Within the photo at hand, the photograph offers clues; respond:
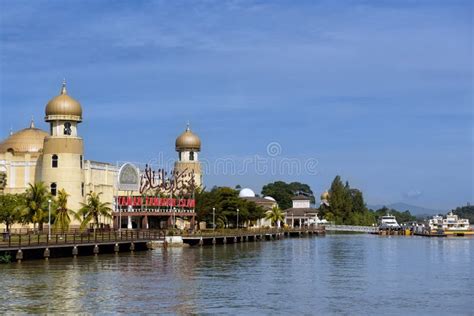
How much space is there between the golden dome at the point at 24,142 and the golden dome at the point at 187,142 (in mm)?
34964

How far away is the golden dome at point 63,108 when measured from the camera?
9925 cm

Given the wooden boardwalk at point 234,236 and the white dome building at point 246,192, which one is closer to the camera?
the wooden boardwalk at point 234,236

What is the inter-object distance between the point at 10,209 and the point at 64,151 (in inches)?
785

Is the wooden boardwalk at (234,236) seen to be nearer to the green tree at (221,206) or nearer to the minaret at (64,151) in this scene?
the green tree at (221,206)

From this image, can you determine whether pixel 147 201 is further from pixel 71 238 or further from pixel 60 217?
pixel 71 238

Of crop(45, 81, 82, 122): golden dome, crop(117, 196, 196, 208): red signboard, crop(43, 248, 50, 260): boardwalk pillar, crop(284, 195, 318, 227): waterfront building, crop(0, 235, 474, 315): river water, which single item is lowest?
crop(0, 235, 474, 315): river water

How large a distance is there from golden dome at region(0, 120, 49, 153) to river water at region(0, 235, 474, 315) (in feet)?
128

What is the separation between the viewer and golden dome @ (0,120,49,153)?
109 metres

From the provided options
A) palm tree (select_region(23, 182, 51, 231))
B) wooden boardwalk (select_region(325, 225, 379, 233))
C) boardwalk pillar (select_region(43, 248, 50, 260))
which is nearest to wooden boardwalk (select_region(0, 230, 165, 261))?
boardwalk pillar (select_region(43, 248, 50, 260))

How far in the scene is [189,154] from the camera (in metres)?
144

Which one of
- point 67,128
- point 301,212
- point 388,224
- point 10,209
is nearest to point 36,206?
point 10,209

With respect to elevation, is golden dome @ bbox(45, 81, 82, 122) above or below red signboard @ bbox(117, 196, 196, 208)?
above

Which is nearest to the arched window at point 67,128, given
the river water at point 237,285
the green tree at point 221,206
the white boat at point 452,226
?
the green tree at point 221,206

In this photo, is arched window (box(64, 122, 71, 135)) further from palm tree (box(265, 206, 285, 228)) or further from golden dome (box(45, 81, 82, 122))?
palm tree (box(265, 206, 285, 228))
